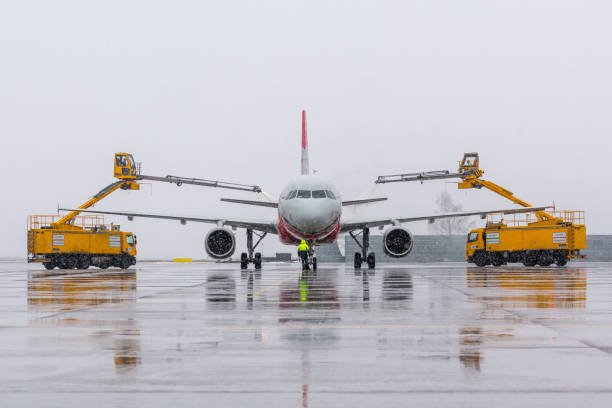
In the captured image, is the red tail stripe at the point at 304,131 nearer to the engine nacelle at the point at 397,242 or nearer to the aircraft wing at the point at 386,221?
the aircraft wing at the point at 386,221

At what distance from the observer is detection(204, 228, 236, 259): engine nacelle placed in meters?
31.7

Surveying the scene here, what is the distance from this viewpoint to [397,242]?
32000 millimetres

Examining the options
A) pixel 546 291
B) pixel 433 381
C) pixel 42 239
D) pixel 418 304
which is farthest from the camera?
pixel 42 239

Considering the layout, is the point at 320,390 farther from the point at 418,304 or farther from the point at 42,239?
the point at 42,239

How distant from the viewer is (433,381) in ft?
17.8

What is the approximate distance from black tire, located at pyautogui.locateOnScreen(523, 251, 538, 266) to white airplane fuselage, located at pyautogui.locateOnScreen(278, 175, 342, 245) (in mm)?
14969

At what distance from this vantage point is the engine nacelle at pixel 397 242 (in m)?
31.7

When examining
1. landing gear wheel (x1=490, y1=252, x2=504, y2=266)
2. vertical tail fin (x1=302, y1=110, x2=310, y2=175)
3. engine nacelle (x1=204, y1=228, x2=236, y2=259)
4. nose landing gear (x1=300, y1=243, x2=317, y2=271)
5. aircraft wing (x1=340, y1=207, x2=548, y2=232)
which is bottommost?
landing gear wheel (x1=490, y1=252, x2=504, y2=266)

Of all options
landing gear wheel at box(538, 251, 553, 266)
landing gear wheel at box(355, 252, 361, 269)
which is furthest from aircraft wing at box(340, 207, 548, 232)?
landing gear wheel at box(538, 251, 553, 266)

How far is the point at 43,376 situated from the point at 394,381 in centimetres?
285


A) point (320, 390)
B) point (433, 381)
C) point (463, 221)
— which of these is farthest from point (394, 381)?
point (463, 221)

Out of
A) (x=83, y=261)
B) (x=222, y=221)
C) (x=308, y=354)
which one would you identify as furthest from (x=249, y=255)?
(x=308, y=354)

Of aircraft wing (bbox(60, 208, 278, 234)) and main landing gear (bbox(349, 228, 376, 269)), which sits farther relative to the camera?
aircraft wing (bbox(60, 208, 278, 234))

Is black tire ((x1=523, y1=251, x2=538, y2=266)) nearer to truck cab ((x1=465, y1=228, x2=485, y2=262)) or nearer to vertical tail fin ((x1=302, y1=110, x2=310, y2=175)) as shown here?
truck cab ((x1=465, y1=228, x2=485, y2=262))
